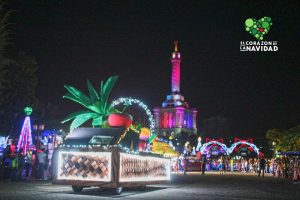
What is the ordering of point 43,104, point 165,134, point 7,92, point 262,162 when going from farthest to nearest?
1. point 165,134
2. point 43,104
3. point 7,92
4. point 262,162

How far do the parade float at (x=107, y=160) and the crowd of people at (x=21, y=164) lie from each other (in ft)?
19.2

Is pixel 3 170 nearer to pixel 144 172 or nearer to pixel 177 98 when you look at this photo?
pixel 144 172

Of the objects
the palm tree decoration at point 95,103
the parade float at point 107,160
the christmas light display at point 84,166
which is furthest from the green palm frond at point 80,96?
the christmas light display at point 84,166

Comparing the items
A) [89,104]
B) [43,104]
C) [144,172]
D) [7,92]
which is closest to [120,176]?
[144,172]

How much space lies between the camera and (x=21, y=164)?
2600cm

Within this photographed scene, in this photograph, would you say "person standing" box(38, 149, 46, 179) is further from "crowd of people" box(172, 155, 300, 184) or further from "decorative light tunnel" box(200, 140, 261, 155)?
"decorative light tunnel" box(200, 140, 261, 155)

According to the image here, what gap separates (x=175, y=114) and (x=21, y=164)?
438 feet

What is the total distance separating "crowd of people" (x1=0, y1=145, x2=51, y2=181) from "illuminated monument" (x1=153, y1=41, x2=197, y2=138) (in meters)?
127

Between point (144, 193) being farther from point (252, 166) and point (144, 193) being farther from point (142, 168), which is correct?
point (252, 166)

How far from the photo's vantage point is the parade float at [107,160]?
1537 centimetres

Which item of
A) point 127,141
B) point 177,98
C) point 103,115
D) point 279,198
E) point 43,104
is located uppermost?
point 177,98

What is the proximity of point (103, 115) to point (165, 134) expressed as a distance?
129m

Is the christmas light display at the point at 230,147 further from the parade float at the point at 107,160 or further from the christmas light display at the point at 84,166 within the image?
the christmas light display at the point at 84,166

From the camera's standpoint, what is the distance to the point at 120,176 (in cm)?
1553
